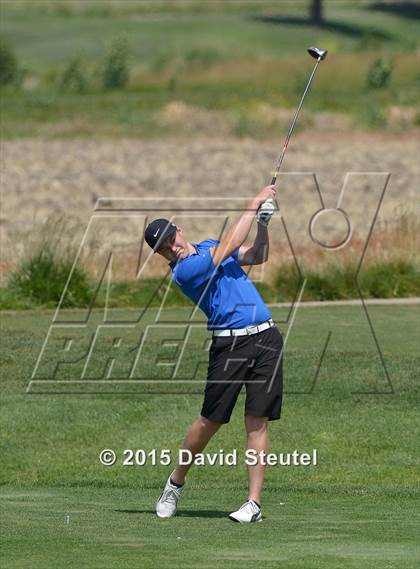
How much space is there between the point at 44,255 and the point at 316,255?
4.51 metres

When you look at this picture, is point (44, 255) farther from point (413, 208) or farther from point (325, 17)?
point (325, 17)

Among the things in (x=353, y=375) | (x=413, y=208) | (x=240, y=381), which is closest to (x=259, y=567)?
(x=240, y=381)

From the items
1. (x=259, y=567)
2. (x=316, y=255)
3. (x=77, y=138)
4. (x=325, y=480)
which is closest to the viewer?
(x=259, y=567)

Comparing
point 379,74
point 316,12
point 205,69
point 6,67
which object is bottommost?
point 379,74

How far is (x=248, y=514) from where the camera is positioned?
946 centimetres

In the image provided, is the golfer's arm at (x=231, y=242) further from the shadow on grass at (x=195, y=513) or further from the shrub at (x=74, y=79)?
the shrub at (x=74, y=79)

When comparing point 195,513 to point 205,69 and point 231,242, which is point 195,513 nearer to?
point 231,242

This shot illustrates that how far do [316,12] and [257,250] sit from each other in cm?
9457

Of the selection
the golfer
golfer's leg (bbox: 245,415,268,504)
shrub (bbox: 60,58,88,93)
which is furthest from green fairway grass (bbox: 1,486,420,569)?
shrub (bbox: 60,58,88,93)

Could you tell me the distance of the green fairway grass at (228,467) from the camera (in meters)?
8.28

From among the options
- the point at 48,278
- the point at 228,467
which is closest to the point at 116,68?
the point at 48,278

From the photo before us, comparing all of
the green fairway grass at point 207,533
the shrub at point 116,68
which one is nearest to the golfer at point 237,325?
the green fairway grass at point 207,533

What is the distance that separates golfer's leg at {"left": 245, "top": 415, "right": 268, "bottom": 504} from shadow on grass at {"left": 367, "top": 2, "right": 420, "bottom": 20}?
332 feet

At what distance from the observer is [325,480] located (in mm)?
12875
